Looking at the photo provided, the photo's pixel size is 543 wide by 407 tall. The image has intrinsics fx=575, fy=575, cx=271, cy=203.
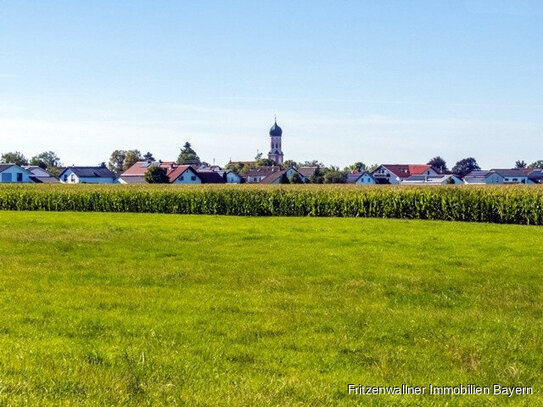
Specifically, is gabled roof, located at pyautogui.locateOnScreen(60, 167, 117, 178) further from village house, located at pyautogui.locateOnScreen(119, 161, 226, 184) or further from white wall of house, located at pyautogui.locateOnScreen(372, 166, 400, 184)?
white wall of house, located at pyautogui.locateOnScreen(372, 166, 400, 184)

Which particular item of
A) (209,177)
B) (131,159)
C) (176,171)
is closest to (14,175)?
(176,171)

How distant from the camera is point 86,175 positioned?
4747 inches

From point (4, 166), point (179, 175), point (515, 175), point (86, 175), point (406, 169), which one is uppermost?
point (4, 166)

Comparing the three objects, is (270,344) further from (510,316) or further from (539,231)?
(539,231)

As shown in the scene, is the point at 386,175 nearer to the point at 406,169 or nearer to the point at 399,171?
the point at 399,171

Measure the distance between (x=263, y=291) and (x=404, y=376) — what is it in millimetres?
5610

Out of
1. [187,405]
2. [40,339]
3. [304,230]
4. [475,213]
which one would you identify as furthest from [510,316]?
[475,213]

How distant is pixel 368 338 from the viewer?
29.6ft

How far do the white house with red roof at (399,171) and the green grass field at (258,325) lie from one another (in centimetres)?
13694

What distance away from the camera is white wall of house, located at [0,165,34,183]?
10827 cm

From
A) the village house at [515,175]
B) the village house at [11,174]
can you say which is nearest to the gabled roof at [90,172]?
the village house at [11,174]

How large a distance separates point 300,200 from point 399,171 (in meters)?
116

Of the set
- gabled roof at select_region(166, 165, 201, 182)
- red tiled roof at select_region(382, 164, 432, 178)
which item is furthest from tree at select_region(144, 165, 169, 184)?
red tiled roof at select_region(382, 164, 432, 178)

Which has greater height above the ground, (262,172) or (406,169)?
(406,169)
